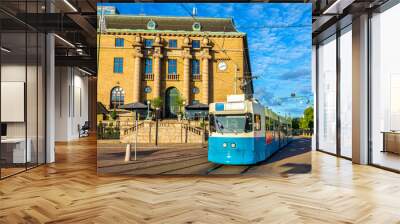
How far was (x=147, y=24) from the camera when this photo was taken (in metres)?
6.64

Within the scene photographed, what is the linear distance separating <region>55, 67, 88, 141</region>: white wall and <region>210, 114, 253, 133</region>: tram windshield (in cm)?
1169

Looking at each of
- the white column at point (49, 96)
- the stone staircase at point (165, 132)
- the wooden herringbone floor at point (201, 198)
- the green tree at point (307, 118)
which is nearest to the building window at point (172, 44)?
the stone staircase at point (165, 132)

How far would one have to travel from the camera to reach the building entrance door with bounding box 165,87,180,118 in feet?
21.6

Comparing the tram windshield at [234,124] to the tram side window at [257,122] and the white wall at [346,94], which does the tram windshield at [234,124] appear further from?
the white wall at [346,94]

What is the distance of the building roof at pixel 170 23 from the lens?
6.60m

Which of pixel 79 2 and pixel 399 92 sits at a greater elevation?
pixel 79 2

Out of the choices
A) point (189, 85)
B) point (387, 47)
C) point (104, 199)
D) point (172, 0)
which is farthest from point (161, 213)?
point (387, 47)

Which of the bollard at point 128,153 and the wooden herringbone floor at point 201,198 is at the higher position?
the bollard at point 128,153

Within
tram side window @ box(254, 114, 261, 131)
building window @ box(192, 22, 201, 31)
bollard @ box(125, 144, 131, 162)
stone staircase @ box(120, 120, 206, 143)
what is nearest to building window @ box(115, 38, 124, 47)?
building window @ box(192, 22, 201, 31)

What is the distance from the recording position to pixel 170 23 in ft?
21.9

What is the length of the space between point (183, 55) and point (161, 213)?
334 cm

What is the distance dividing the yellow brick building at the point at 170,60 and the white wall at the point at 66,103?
A: 10.6 meters

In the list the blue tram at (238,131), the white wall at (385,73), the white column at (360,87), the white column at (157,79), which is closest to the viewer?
the blue tram at (238,131)

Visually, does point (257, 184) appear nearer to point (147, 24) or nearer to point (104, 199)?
point (104, 199)
